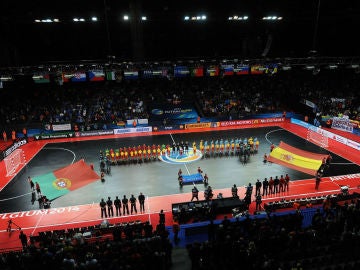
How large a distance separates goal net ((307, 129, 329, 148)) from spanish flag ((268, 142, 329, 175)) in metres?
3.33

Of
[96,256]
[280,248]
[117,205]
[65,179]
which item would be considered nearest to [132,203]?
[117,205]

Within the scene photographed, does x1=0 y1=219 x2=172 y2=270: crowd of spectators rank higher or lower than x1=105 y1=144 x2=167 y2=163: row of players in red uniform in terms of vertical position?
higher

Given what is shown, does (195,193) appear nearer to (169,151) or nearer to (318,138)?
(169,151)

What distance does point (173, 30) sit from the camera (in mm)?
39562

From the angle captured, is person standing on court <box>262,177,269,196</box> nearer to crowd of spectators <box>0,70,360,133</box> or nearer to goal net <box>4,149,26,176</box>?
crowd of spectators <box>0,70,360,133</box>

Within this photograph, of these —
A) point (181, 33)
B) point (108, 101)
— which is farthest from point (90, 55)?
point (181, 33)

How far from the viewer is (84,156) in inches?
1097

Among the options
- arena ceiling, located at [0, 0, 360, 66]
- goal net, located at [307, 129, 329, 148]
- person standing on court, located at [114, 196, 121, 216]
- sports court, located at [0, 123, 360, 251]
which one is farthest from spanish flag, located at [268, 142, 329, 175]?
person standing on court, located at [114, 196, 121, 216]

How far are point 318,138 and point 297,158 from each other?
6.85 m

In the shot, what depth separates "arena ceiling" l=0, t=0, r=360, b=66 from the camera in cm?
2961

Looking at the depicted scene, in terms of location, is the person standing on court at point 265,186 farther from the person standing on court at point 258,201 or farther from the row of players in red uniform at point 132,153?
the row of players in red uniform at point 132,153

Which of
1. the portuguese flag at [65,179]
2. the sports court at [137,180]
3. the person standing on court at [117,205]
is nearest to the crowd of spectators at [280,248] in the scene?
the sports court at [137,180]

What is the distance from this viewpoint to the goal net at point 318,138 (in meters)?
29.1

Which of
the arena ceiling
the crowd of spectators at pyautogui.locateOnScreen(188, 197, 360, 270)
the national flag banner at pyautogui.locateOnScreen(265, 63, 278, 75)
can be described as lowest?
the crowd of spectators at pyautogui.locateOnScreen(188, 197, 360, 270)
